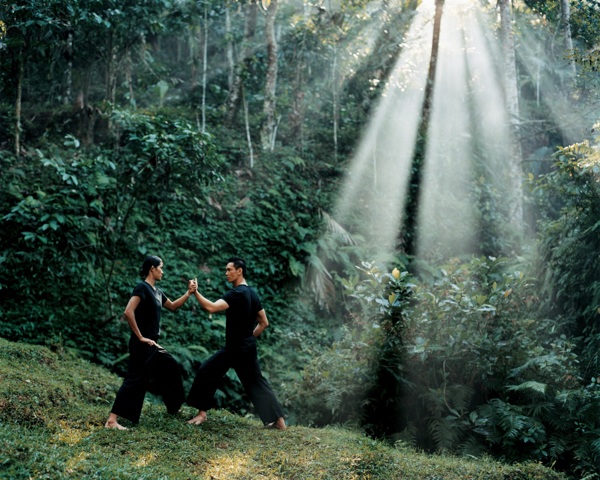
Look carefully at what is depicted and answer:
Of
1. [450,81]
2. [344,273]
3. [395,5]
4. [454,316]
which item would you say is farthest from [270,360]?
[450,81]

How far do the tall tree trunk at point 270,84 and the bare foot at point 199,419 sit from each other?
1211 cm

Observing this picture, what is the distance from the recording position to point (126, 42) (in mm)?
15570

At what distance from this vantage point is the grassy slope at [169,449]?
5.32m

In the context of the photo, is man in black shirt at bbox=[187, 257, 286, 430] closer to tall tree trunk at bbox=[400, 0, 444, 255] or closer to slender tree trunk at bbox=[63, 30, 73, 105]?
tall tree trunk at bbox=[400, 0, 444, 255]

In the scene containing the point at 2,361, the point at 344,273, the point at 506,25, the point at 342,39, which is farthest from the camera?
the point at 342,39

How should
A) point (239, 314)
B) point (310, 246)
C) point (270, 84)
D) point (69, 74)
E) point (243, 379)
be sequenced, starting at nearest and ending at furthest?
1. point (239, 314)
2. point (243, 379)
3. point (310, 246)
4. point (69, 74)
5. point (270, 84)

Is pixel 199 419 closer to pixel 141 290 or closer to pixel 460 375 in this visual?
pixel 141 290

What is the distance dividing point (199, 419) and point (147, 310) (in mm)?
1499

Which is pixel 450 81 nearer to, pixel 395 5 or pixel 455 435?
pixel 395 5

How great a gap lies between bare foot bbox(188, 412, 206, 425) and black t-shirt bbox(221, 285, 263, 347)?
91 centimetres

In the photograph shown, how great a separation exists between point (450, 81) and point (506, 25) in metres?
6.04

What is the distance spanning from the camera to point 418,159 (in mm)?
19297

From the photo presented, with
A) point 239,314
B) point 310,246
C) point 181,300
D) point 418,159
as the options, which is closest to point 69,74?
point 310,246

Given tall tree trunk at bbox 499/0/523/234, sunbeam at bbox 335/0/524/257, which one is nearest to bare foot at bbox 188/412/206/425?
sunbeam at bbox 335/0/524/257
